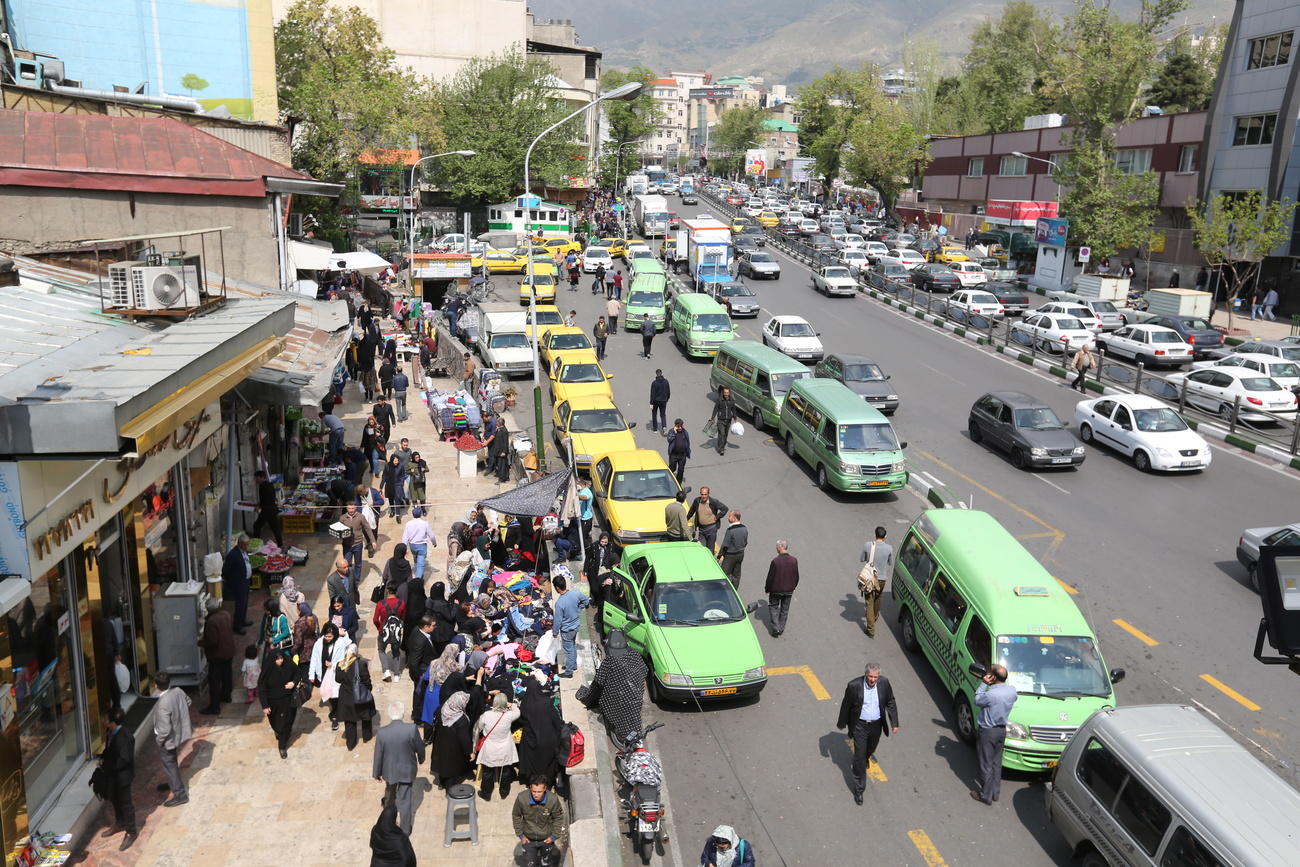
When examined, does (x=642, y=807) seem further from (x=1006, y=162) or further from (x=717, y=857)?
(x=1006, y=162)

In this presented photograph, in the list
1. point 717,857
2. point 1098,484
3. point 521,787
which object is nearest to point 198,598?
point 521,787

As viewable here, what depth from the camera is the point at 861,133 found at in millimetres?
82125

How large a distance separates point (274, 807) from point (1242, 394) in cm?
2682

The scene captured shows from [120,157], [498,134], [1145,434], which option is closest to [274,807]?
[120,157]

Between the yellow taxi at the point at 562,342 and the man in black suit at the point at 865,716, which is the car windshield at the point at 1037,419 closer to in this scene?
the yellow taxi at the point at 562,342

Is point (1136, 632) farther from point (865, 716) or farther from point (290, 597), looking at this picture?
point (290, 597)

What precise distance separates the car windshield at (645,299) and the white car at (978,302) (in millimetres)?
12447

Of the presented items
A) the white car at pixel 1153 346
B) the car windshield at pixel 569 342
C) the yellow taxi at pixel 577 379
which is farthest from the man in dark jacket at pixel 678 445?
the white car at pixel 1153 346

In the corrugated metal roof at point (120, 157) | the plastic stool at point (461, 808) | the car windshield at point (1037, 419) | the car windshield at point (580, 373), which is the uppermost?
the corrugated metal roof at point (120, 157)

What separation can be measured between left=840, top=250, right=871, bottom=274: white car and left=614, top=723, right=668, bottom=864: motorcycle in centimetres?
4721

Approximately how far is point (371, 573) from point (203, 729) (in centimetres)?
524

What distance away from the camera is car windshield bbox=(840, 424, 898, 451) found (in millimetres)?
20844

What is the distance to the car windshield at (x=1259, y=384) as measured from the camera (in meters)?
27.3

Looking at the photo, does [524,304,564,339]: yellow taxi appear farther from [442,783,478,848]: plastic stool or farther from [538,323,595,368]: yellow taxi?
[442,783,478,848]: plastic stool
